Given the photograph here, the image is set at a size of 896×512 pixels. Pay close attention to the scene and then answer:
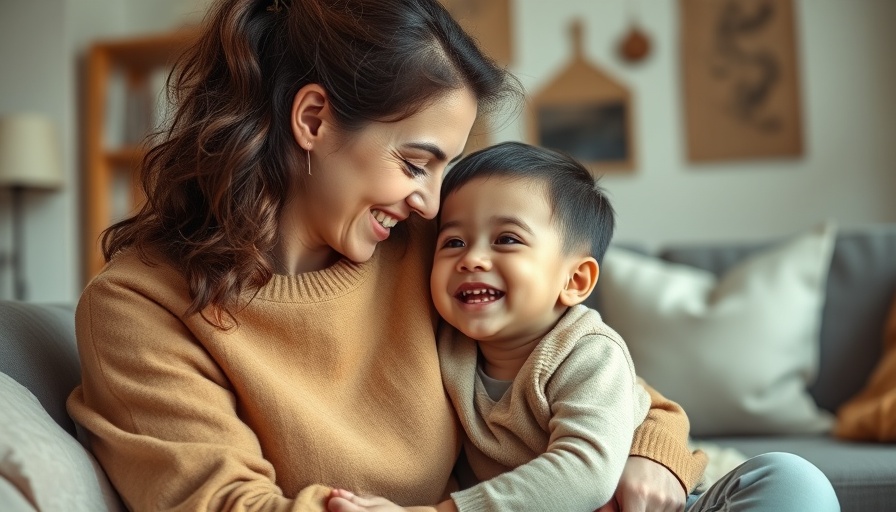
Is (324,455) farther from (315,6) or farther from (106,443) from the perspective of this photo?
(315,6)

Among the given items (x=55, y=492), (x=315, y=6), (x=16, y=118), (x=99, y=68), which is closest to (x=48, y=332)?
(x=55, y=492)

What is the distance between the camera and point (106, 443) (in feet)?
3.77

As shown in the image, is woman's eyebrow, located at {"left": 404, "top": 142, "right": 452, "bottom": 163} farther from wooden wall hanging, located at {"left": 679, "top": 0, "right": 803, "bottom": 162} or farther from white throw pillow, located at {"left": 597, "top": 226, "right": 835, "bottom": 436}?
wooden wall hanging, located at {"left": 679, "top": 0, "right": 803, "bottom": 162}

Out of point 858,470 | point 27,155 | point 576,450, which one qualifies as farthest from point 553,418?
point 27,155

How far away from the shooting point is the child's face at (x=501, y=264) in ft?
4.04

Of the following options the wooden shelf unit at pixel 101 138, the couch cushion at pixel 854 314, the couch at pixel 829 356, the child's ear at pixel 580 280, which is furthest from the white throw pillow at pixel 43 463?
the wooden shelf unit at pixel 101 138

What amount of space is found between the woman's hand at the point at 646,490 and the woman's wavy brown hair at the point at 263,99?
0.54m

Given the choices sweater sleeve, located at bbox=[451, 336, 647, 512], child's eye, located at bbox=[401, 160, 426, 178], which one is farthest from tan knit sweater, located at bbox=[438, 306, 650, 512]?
child's eye, located at bbox=[401, 160, 426, 178]

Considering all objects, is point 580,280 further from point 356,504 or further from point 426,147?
point 356,504

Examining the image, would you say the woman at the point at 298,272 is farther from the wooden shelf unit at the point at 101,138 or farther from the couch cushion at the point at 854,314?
the wooden shelf unit at the point at 101,138

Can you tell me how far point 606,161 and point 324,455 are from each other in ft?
9.90

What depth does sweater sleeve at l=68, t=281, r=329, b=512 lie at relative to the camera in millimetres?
1046

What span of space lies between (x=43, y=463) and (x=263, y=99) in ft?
→ 1.84

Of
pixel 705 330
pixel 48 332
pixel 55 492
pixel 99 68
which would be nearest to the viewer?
pixel 55 492
